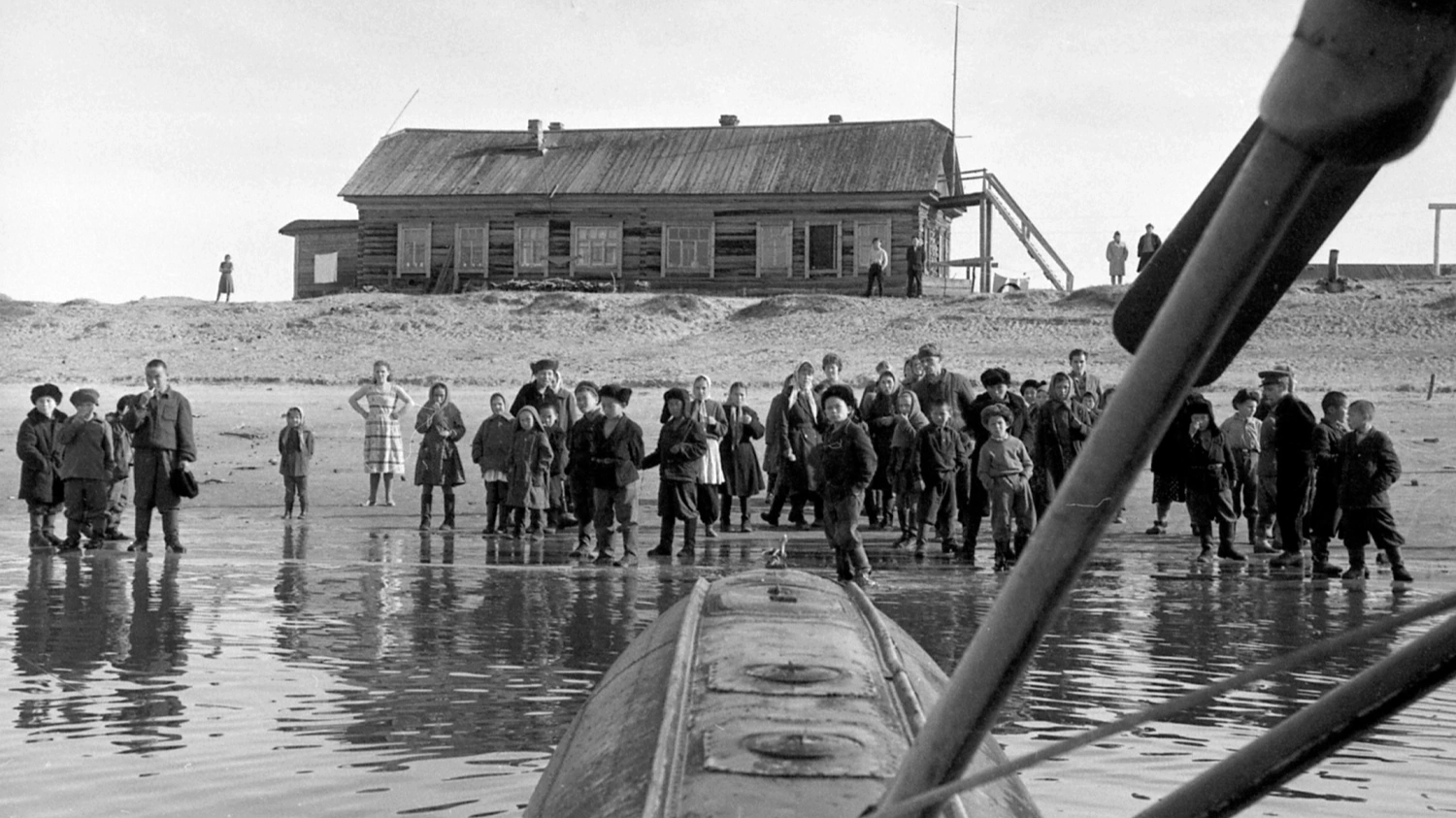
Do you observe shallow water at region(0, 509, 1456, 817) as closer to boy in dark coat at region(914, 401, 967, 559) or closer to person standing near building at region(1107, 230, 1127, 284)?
boy in dark coat at region(914, 401, 967, 559)

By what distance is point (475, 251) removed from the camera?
42562 millimetres

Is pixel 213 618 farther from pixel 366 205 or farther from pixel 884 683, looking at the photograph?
pixel 366 205

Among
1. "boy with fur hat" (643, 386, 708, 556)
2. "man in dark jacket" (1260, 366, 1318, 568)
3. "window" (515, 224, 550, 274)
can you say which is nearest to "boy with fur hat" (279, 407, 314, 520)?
"boy with fur hat" (643, 386, 708, 556)

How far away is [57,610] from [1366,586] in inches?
391

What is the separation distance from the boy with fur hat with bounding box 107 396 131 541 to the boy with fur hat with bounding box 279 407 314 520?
70.1 inches

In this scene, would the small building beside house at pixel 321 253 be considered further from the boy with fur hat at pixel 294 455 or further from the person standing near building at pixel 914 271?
the boy with fur hat at pixel 294 455

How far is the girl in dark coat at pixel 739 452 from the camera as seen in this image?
1644cm

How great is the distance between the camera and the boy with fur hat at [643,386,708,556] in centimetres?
1432

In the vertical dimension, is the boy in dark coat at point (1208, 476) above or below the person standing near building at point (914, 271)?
below

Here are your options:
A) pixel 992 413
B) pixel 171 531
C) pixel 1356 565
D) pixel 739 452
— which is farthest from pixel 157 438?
pixel 1356 565

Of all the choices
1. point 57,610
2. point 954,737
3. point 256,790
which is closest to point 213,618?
point 57,610

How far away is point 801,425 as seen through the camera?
16375 mm

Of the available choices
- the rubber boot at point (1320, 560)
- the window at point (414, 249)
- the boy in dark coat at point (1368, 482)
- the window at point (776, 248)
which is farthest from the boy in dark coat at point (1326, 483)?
the window at point (414, 249)

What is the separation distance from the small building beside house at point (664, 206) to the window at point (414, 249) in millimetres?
37
